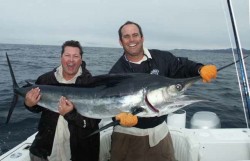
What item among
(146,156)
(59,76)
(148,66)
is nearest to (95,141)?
(146,156)

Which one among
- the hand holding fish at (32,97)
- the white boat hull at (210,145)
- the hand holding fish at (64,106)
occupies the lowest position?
the white boat hull at (210,145)

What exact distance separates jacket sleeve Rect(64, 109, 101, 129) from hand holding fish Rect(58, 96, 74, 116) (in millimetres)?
35

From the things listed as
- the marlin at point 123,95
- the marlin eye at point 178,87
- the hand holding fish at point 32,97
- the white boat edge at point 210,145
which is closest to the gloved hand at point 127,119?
the marlin at point 123,95

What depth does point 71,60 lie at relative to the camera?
3.03 meters

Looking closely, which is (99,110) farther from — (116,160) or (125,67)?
(116,160)

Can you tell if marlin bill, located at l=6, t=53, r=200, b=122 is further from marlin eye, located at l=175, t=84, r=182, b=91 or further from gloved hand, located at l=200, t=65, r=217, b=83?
gloved hand, located at l=200, t=65, r=217, b=83

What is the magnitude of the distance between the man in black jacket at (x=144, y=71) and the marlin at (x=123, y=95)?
14.0 inches

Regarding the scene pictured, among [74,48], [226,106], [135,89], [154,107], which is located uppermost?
[74,48]

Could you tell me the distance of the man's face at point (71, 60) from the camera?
3.03 metres

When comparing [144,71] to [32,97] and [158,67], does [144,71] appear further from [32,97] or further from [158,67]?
[32,97]

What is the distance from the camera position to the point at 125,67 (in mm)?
3303

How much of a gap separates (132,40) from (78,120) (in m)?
1.04

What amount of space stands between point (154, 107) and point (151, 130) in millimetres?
613

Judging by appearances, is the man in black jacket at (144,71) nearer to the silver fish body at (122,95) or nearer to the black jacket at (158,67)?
the black jacket at (158,67)
